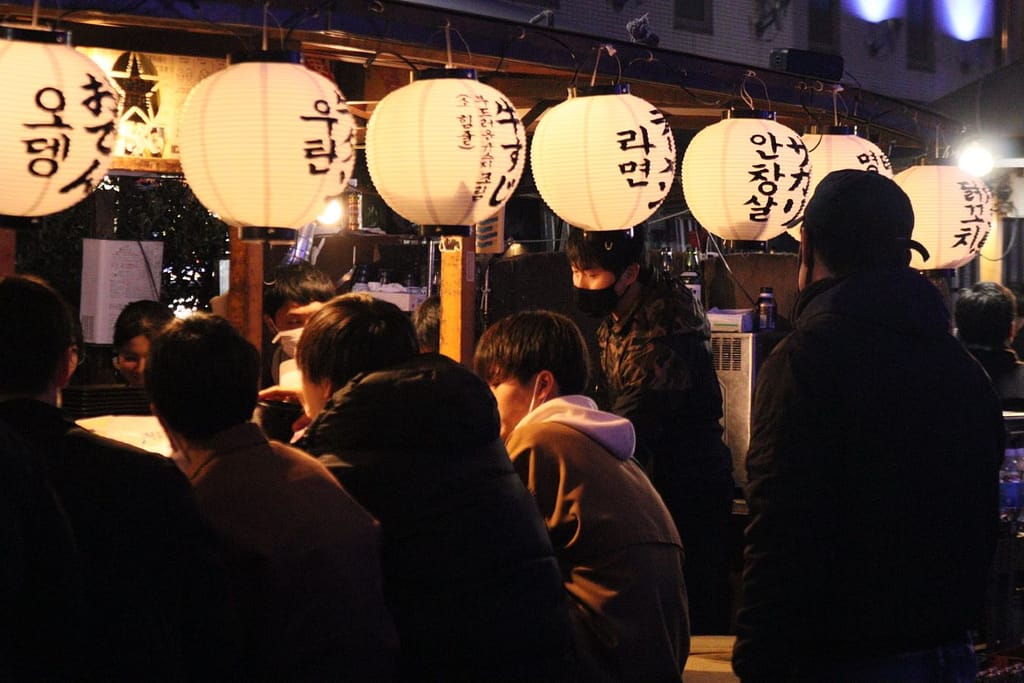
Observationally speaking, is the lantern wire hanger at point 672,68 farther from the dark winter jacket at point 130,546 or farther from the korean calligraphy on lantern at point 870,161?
the dark winter jacket at point 130,546

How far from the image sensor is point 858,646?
3693mm

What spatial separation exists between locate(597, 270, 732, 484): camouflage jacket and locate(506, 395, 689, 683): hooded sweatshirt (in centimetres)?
237

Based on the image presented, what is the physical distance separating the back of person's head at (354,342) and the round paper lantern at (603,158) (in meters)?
2.86

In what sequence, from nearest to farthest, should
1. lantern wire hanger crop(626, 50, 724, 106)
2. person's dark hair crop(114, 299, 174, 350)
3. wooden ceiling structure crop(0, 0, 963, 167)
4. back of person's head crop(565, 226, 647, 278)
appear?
wooden ceiling structure crop(0, 0, 963, 167)
back of person's head crop(565, 226, 647, 278)
person's dark hair crop(114, 299, 174, 350)
lantern wire hanger crop(626, 50, 724, 106)

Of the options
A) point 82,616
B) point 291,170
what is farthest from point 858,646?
point 291,170

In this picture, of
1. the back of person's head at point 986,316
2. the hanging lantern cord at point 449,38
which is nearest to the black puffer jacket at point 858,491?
the hanging lantern cord at point 449,38

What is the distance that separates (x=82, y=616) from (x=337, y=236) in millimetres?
10569

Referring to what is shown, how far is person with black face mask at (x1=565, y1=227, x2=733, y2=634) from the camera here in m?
7.21

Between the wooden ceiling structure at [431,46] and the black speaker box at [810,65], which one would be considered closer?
the wooden ceiling structure at [431,46]

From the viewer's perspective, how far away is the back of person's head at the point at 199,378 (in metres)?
3.94

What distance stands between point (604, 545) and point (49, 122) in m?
2.90

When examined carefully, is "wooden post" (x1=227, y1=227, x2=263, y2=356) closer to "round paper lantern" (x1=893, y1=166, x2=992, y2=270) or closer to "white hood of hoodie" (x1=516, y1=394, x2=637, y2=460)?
"white hood of hoodie" (x1=516, y1=394, x2=637, y2=460)

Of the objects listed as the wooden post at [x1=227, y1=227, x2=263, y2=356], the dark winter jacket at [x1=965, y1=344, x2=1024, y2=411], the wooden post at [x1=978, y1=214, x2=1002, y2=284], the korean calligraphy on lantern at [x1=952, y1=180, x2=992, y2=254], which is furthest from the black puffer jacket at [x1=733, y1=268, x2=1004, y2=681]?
the wooden post at [x1=978, y1=214, x2=1002, y2=284]

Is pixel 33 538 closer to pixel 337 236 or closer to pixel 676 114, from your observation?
pixel 676 114
